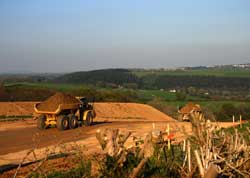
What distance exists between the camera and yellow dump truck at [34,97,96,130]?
73.0ft

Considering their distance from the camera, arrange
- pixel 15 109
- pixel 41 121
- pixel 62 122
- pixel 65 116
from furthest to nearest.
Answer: pixel 15 109 → pixel 41 121 → pixel 65 116 → pixel 62 122

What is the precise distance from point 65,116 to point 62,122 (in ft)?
1.51

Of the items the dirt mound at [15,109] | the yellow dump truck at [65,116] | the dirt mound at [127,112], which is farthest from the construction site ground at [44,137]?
the dirt mound at [127,112]

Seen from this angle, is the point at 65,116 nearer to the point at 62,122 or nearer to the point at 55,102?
the point at 62,122

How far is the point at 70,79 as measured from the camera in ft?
327

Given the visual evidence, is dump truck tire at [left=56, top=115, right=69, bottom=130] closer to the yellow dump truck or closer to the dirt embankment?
the yellow dump truck

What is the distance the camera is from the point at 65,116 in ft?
73.9

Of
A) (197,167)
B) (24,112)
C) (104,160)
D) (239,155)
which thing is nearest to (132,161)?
(104,160)

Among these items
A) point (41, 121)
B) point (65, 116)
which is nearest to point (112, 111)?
point (41, 121)

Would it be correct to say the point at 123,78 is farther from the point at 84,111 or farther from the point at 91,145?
the point at 91,145

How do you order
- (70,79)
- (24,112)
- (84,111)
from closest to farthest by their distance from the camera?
(84,111)
(24,112)
(70,79)

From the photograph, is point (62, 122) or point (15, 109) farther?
point (15, 109)

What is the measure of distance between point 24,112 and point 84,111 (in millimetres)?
15417

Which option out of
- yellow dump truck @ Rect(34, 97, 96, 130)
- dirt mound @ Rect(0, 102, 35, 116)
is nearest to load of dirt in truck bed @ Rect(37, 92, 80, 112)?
yellow dump truck @ Rect(34, 97, 96, 130)
